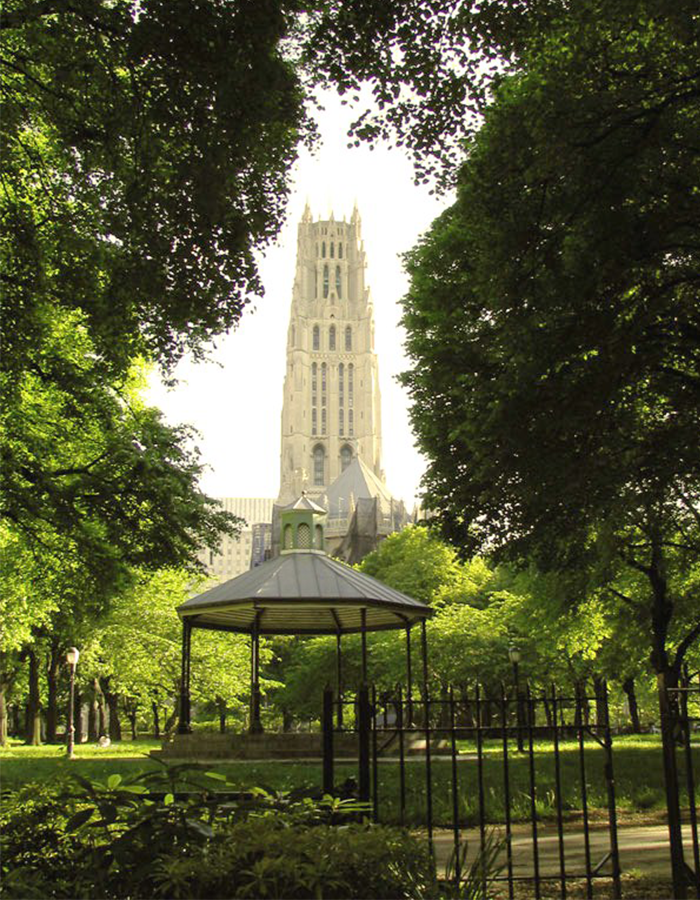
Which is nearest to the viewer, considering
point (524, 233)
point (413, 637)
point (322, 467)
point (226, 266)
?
point (226, 266)

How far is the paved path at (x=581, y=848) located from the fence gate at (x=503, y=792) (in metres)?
0.03

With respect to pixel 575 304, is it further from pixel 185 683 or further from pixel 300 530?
pixel 185 683

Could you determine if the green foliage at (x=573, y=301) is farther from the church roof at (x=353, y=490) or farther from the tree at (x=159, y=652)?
the church roof at (x=353, y=490)

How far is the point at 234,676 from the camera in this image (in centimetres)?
3925

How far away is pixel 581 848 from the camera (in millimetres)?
9438

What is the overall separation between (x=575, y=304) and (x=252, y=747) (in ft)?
37.0

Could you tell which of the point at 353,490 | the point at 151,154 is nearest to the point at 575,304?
the point at 151,154

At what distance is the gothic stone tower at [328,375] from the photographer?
117812 millimetres

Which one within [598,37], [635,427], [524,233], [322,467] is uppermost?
[322,467]

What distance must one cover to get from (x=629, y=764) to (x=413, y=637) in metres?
18.6

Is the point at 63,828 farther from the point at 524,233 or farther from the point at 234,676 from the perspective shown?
the point at 234,676

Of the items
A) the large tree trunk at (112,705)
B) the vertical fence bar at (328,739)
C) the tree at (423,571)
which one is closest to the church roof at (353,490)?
the tree at (423,571)

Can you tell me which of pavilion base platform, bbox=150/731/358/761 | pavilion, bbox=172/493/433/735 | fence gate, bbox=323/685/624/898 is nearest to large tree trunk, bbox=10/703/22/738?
pavilion, bbox=172/493/433/735

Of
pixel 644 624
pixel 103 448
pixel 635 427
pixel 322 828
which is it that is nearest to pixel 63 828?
pixel 322 828
